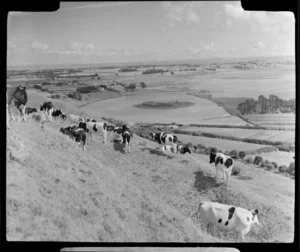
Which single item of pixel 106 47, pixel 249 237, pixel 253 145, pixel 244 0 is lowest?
pixel 249 237

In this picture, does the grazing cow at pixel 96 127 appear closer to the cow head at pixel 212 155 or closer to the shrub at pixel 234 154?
the cow head at pixel 212 155

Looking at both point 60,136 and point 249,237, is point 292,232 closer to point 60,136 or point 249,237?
point 249,237

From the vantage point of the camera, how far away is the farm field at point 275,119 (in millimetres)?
1988

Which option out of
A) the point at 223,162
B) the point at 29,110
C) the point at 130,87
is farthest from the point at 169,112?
the point at 29,110

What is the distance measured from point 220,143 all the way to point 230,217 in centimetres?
38

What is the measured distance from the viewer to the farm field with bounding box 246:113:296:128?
1988 millimetres

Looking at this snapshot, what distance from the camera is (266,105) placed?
201 cm

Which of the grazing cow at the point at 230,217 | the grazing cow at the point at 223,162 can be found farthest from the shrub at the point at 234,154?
the grazing cow at the point at 230,217

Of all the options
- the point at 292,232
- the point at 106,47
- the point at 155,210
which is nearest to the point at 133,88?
the point at 106,47

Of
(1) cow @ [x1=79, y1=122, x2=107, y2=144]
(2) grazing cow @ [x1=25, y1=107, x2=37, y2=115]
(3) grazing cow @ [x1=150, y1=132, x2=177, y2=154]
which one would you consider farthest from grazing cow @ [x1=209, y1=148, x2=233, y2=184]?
(2) grazing cow @ [x1=25, y1=107, x2=37, y2=115]

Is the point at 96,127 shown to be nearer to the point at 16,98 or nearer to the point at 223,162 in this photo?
the point at 16,98

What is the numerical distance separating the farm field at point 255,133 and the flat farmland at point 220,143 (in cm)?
4

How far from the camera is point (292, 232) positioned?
78.2 inches
